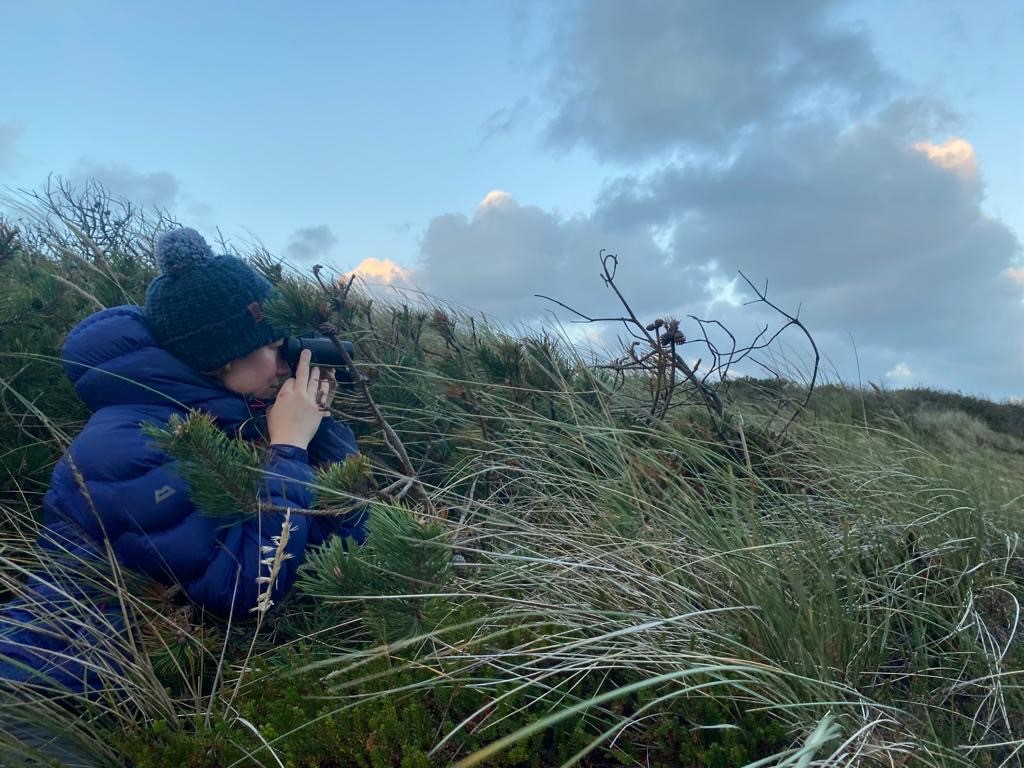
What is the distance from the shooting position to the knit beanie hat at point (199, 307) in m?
2.55

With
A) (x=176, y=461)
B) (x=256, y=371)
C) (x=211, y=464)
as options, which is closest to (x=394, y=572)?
(x=211, y=464)

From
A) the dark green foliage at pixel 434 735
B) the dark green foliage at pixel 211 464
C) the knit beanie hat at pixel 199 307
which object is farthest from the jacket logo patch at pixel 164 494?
the dark green foliage at pixel 434 735

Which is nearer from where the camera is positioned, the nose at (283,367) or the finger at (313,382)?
the finger at (313,382)

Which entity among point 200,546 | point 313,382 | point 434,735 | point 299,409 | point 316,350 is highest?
point 316,350

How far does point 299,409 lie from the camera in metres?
2.57

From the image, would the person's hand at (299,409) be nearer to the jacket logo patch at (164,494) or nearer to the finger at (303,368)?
the finger at (303,368)

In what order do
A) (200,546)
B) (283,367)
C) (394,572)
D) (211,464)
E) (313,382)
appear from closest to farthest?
(394,572)
(211,464)
(200,546)
(313,382)
(283,367)

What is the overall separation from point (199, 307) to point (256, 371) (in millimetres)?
301

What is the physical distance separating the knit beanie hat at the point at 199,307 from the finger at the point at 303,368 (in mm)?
129

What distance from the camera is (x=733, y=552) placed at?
2.13 m

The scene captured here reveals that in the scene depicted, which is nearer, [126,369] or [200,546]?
[200,546]

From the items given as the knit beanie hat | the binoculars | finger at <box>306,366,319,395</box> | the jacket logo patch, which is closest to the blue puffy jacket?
the jacket logo patch

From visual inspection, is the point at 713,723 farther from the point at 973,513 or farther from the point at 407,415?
the point at 407,415

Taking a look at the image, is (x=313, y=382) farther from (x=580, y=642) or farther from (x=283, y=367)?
(x=580, y=642)
